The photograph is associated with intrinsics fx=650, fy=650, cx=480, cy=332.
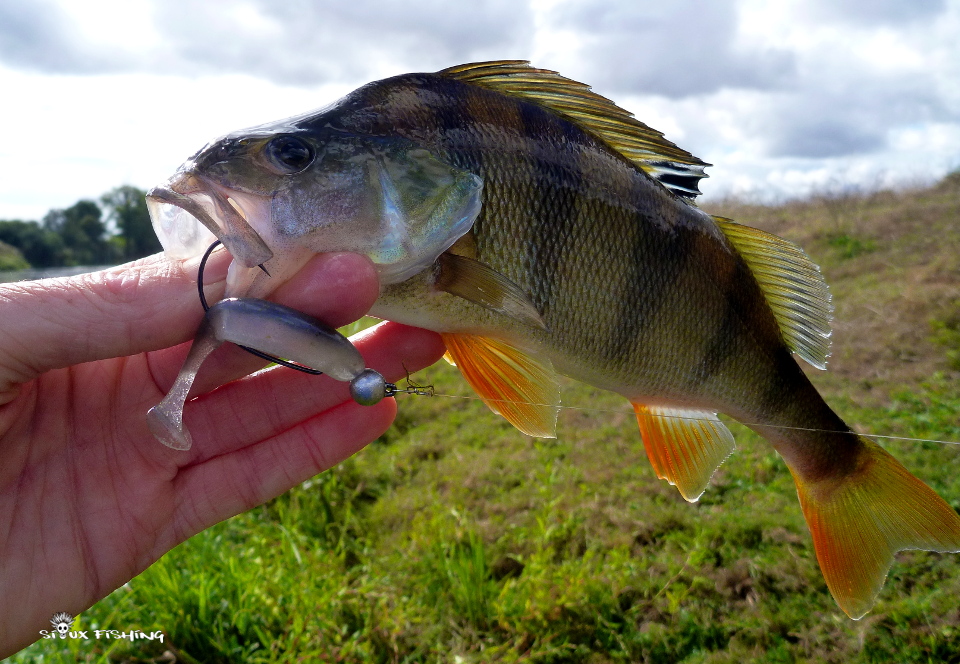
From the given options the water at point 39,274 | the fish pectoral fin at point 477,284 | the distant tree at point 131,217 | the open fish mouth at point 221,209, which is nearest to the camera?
the open fish mouth at point 221,209

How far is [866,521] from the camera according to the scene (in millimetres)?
2012

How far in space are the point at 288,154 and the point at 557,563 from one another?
3140mm

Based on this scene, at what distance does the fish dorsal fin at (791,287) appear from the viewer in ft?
6.62

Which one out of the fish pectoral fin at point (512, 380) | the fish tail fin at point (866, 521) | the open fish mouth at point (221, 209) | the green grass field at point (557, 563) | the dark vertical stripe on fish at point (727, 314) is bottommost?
the green grass field at point (557, 563)

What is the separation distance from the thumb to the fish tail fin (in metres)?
1.90

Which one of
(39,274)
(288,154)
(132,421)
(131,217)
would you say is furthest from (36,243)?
(288,154)

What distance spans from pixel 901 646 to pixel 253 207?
311 centimetres

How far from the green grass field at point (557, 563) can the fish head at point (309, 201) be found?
2.38 meters

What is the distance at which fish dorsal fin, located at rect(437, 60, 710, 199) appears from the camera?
1.82m

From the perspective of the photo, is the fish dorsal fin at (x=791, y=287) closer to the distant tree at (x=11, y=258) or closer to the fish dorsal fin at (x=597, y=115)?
the fish dorsal fin at (x=597, y=115)

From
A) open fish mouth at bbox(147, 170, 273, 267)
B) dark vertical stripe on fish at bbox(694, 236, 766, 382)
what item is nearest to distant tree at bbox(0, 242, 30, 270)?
open fish mouth at bbox(147, 170, 273, 267)

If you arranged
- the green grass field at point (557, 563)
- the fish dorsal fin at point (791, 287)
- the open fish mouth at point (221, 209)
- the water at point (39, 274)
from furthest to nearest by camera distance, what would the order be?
the green grass field at point (557, 563) → the fish dorsal fin at point (791, 287) → the water at point (39, 274) → the open fish mouth at point (221, 209)

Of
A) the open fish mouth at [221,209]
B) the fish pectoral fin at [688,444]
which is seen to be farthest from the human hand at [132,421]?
the fish pectoral fin at [688,444]

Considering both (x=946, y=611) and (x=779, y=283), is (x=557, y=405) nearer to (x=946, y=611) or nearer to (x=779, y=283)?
(x=779, y=283)
